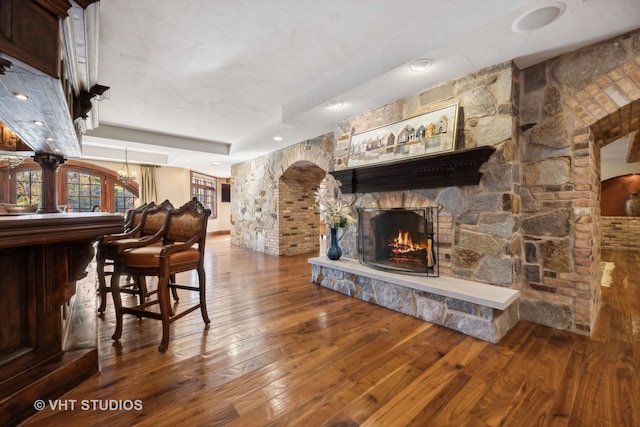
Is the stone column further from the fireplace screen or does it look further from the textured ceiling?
the fireplace screen

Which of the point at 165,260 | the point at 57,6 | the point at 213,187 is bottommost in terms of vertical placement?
the point at 165,260

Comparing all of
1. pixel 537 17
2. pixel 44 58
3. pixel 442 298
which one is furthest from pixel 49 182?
pixel 537 17

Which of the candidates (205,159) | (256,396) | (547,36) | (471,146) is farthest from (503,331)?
(205,159)

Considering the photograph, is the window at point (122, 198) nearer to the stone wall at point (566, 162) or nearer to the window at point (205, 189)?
the window at point (205, 189)

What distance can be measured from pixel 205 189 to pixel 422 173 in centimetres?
944

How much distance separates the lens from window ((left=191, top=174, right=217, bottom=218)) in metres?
9.77

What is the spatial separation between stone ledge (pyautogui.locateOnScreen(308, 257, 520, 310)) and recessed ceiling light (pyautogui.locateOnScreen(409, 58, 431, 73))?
1.90 metres

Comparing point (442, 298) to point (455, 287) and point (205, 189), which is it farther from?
point (205, 189)

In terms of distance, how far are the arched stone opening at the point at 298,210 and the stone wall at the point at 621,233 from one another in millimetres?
6858

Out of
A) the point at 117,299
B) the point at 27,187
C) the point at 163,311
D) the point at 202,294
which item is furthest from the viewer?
the point at 27,187

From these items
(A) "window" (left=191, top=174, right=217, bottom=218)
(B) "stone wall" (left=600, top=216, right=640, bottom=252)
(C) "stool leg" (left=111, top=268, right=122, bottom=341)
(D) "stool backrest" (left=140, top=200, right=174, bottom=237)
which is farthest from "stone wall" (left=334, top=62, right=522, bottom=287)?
(A) "window" (left=191, top=174, right=217, bottom=218)

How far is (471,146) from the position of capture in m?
2.41

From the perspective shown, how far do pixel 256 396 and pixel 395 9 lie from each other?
2.70 meters

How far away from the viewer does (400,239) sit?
2949 mm
